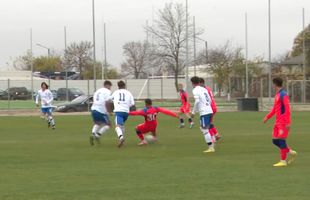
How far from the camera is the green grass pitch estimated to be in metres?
10.1

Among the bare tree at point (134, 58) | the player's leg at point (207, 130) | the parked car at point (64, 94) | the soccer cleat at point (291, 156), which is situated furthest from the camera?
the bare tree at point (134, 58)

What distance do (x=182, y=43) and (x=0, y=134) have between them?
49.6m

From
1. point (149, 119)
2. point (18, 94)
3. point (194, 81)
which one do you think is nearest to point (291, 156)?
point (194, 81)

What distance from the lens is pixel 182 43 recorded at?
7250 cm

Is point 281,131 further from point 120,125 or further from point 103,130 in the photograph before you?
point 103,130

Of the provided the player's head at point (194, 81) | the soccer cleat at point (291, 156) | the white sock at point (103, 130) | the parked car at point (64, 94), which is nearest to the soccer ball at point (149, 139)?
the white sock at point (103, 130)

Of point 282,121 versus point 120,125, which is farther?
point 120,125

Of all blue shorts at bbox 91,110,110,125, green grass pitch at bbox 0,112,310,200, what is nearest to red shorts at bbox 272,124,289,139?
green grass pitch at bbox 0,112,310,200

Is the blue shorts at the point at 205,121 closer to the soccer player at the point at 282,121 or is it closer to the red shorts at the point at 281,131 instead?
the soccer player at the point at 282,121

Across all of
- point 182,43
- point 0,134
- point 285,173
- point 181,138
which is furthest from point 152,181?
point 182,43

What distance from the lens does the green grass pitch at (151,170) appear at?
1014 cm

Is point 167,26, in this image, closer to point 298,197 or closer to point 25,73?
point 25,73

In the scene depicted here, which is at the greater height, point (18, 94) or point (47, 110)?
point (18, 94)

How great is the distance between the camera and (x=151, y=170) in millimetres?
12961
